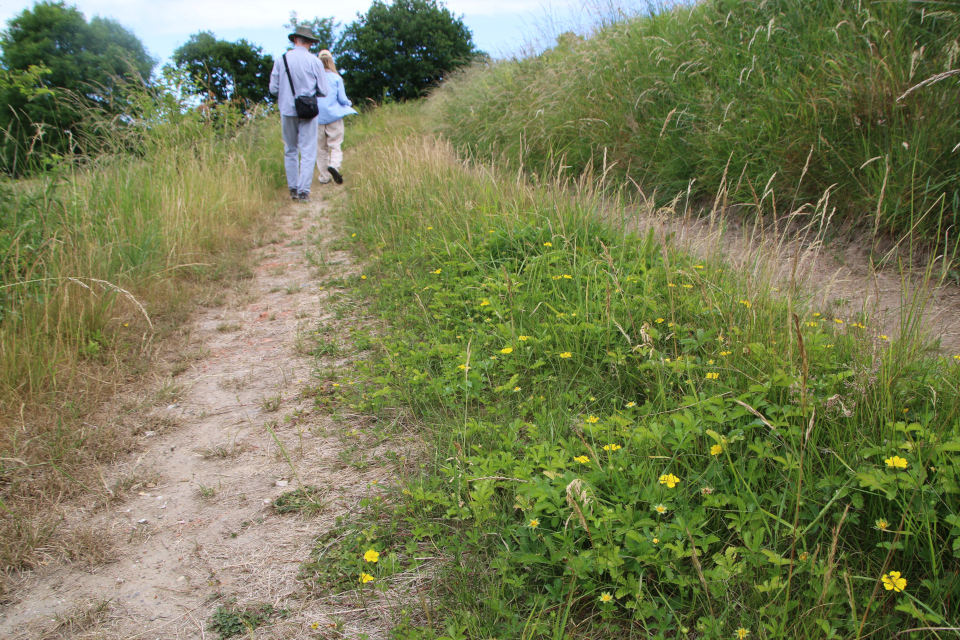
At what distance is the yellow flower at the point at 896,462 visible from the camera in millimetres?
1538

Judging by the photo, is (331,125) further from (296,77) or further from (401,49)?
(401,49)

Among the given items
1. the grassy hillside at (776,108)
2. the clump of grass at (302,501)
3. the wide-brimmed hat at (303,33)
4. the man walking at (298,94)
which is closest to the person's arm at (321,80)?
the man walking at (298,94)

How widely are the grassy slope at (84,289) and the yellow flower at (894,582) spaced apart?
8.68 ft

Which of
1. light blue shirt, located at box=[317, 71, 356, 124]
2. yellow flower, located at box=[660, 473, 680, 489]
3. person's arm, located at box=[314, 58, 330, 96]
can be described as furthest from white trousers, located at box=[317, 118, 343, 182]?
yellow flower, located at box=[660, 473, 680, 489]

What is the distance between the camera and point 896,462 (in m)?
1.56

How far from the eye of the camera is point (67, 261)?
3562mm

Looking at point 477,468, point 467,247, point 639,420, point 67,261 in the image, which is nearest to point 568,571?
point 477,468

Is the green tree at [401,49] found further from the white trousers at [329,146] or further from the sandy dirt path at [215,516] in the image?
the sandy dirt path at [215,516]

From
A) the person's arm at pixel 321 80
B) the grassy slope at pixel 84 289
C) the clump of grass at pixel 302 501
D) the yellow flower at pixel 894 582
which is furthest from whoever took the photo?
the person's arm at pixel 321 80

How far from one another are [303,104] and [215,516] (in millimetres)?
7032

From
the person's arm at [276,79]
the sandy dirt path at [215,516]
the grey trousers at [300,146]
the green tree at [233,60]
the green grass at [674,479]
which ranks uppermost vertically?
the green tree at [233,60]

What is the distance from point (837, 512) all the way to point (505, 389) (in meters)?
1.35

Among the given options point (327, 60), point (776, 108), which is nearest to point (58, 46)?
point (327, 60)

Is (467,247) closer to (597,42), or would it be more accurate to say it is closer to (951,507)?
(951,507)
